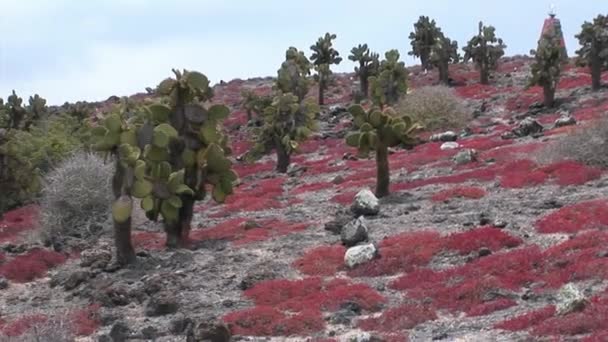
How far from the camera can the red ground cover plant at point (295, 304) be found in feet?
46.6

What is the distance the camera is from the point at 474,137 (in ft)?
125

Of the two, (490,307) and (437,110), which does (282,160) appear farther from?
(490,307)

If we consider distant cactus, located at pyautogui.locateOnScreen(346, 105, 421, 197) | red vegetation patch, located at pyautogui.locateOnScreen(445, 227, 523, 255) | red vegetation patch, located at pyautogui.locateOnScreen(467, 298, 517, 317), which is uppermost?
distant cactus, located at pyautogui.locateOnScreen(346, 105, 421, 197)

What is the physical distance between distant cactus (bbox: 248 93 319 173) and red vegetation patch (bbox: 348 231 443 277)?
1710 centimetres

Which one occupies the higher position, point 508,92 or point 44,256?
point 508,92

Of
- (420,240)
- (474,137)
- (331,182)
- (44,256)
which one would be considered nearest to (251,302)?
(420,240)

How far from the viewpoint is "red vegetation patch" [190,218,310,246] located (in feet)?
72.9

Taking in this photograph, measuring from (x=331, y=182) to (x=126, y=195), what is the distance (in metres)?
12.9

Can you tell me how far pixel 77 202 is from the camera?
25547 millimetres

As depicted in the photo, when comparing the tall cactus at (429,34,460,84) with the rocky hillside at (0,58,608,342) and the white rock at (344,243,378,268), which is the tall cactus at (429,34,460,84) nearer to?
the rocky hillside at (0,58,608,342)

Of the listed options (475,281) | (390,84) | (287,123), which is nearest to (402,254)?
(475,281)

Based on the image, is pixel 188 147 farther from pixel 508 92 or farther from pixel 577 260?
pixel 508 92

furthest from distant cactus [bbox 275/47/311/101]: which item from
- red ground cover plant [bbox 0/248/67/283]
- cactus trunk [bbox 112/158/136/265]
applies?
cactus trunk [bbox 112/158/136/265]

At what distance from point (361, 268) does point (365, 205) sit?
5.60 meters
